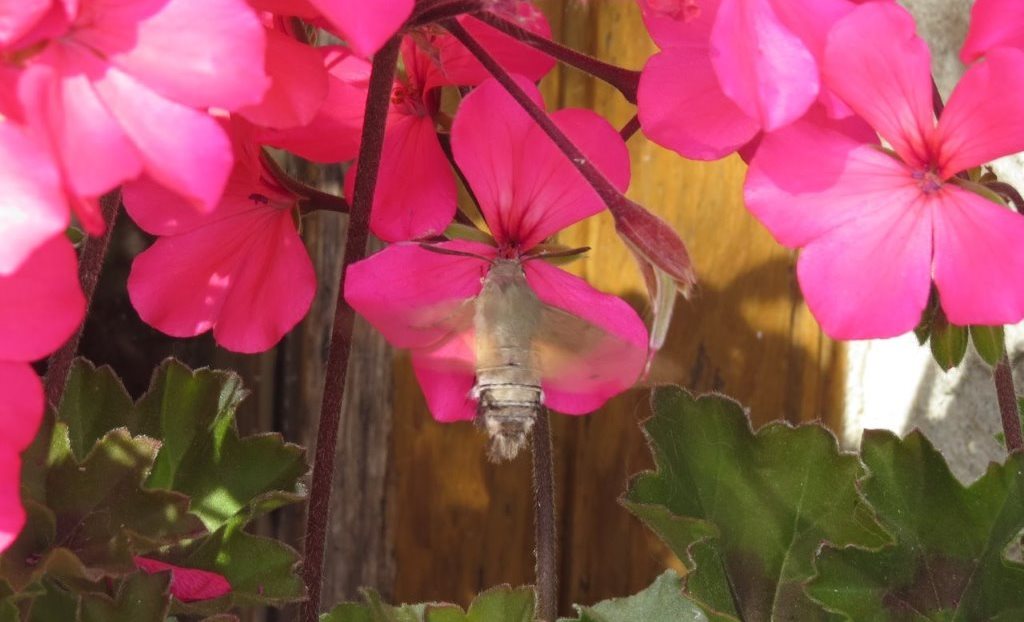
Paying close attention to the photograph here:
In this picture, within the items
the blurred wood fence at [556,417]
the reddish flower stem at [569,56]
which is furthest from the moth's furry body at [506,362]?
the blurred wood fence at [556,417]

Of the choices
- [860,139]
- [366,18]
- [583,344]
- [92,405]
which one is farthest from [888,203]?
[92,405]

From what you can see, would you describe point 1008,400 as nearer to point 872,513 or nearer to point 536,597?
point 872,513

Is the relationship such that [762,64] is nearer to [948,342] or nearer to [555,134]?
[555,134]

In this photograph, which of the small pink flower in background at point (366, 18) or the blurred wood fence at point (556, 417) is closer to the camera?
the small pink flower in background at point (366, 18)

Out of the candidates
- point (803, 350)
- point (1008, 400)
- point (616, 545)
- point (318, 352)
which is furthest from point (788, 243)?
point (318, 352)

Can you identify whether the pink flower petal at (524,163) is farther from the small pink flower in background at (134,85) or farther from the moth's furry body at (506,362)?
the small pink flower in background at (134,85)

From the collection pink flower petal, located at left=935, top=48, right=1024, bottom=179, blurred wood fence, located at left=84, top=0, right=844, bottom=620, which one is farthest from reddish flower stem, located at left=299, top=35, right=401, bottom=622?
blurred wood fence, located at left=84, top=0, right=844, bottom=620
